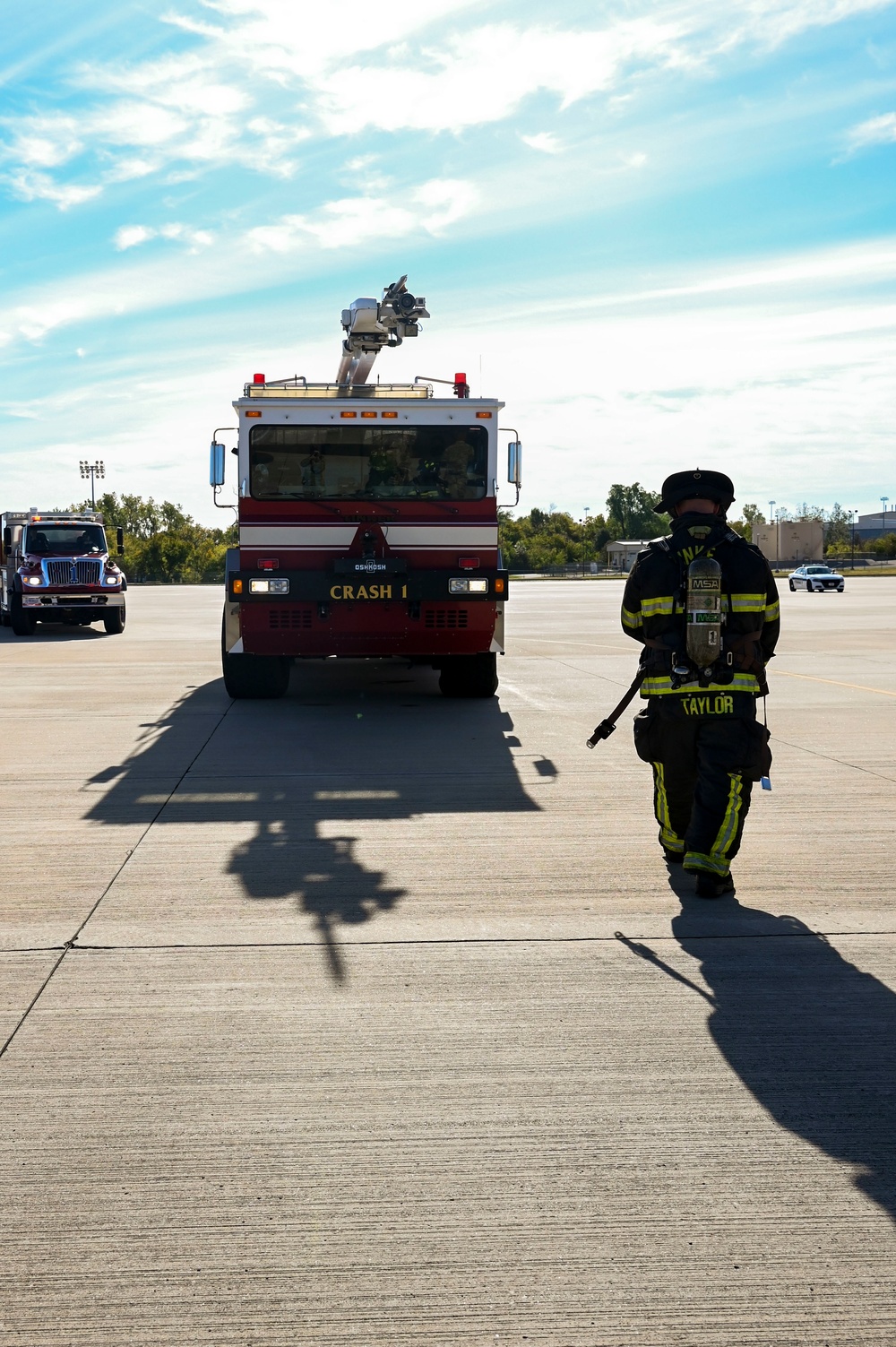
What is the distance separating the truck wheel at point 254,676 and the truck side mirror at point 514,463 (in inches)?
116

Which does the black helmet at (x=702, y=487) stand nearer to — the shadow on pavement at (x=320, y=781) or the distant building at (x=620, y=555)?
the shadow on pavement at (x=320, y=781)

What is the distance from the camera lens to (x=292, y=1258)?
287 cm

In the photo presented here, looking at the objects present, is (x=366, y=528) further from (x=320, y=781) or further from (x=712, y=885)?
(x=712, y=885)

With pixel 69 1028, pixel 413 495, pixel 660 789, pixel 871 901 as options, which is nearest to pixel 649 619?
pixel 660 789

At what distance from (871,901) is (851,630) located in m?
21.3

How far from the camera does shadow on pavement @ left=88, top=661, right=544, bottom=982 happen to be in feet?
20.4

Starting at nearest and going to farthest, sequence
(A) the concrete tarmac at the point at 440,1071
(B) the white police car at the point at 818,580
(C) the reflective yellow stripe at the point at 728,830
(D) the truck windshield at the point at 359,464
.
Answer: (A) the concrete tarmac at the point at 440,1071, (C) the reflective yellow stripe at the point at 728,830, (D) the truck windshield at the point at 359,464, (B) the white police car at the point at 818,580

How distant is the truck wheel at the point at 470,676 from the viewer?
13727mm

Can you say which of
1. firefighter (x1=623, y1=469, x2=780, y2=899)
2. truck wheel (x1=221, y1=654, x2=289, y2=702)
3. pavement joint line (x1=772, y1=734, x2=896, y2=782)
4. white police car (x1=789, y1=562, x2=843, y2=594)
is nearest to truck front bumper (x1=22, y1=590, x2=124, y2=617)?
truck wheel (x1=221, y1=654, x2=289, y2=702)

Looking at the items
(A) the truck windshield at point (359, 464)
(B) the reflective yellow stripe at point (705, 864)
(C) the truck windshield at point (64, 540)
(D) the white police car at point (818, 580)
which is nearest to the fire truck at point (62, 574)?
(C) the truck windshield at point (64, 540)

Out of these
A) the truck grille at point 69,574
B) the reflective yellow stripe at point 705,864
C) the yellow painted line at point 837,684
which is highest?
the truck grille at point 69,574

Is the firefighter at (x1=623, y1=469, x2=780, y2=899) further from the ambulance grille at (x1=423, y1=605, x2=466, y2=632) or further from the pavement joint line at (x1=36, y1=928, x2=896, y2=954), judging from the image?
the ambulance grille at (x1=423, y1=605, x2=466, y2=632)

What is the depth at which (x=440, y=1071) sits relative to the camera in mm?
3910

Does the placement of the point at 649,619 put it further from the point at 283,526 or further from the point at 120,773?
the point at 283,526
